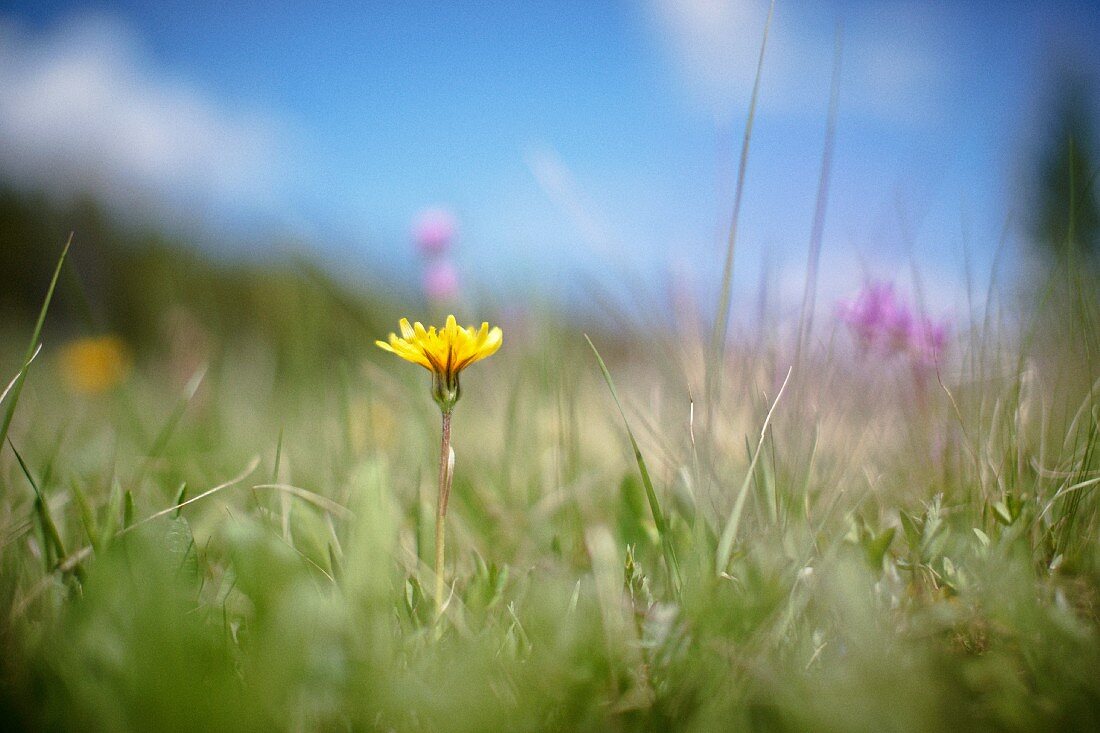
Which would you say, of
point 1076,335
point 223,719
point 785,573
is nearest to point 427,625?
point 223,719

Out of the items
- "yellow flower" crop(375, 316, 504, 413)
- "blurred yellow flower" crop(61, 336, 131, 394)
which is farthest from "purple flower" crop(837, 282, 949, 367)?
"blurred yellow flower" crop(61, 336, 131, 394)

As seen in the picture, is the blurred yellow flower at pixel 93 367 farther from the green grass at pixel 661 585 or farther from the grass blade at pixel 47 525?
the grass blade at pixel 47 525

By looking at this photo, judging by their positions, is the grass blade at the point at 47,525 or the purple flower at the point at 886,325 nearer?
the grass blade at the point at 47,525

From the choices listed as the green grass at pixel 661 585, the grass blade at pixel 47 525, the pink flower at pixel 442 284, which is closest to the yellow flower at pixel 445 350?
the green grass at pixel 661 585

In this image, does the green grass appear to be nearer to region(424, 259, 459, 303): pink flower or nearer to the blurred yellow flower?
region(424, 259, 459, 303): pink flower

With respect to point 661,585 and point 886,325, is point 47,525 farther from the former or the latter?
point 886,325
